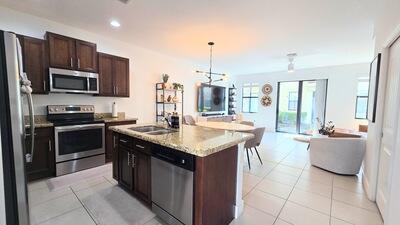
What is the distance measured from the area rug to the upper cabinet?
223cm

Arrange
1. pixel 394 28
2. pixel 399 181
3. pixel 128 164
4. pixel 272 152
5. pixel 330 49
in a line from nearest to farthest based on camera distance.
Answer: pixel 399 181 < pixel 394 28 < pixel 128 164 < pixel 330 49 < pixel 272 152

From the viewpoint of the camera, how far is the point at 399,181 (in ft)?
4.53

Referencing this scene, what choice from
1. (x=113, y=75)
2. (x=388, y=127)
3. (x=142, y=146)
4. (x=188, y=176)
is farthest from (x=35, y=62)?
(x=388, y=127)

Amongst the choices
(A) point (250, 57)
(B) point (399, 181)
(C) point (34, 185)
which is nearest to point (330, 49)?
(A) point (250, 57)

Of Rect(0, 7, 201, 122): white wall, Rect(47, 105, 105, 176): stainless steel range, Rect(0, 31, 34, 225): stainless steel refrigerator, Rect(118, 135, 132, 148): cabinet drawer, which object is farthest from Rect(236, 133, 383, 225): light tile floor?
Rect(0, 7, 201, 122): white wall

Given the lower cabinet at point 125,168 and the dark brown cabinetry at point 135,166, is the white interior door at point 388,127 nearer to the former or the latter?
the dark brown cabinetry at point 135,166

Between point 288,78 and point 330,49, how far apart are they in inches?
115

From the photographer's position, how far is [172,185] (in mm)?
1707

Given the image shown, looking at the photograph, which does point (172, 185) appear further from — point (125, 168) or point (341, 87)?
point (341, 87)

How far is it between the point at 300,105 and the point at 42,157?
7.79 metres

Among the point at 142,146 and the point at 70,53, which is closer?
the point at 142,146

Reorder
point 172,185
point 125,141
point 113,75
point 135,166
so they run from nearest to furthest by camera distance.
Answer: point 172,185, point 135,166, point 125,141, point 113,75

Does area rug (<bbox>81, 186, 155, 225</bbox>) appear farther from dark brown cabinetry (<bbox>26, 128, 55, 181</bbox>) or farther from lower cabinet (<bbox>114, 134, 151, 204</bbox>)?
dark brown cabinetry (<bbox>26, 128, 55, 181</bbox>)

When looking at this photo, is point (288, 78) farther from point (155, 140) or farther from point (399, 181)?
point (155, 140)
